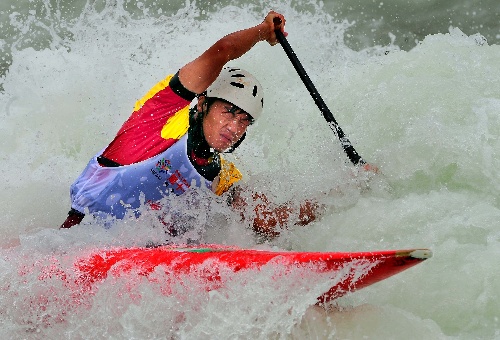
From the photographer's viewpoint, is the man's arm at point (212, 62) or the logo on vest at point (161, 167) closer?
the man's arm at point (212, 62)

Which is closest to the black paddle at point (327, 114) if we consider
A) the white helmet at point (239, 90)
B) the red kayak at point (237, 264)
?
the white helmet at point (239, 90)

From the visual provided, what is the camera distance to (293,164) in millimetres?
4383

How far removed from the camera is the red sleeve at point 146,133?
10.6 ft

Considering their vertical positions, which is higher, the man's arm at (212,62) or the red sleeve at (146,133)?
the man's arm at (212,62)

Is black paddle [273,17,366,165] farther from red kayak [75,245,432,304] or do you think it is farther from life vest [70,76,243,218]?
red kayak [75,245,432,304]

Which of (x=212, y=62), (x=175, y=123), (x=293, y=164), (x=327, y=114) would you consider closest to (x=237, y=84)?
(x=212, y=62)

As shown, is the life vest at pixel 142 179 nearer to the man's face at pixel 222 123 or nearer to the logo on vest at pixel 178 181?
the logo on vest at pixel 178 181

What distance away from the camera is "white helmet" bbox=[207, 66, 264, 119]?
314cm

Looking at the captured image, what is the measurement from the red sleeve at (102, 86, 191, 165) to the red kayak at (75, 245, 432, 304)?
481 mm

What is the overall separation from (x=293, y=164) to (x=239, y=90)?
1.31 meters

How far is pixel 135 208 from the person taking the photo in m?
3.26

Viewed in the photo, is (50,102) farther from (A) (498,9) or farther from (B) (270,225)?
(A) (498,9)

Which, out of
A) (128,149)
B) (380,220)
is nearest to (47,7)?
(128,149)

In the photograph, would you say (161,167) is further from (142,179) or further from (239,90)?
(239,90)
